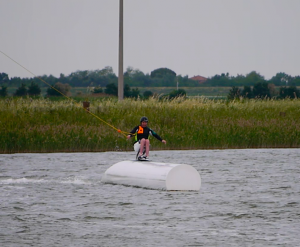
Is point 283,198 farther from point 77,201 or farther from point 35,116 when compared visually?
point 35,116

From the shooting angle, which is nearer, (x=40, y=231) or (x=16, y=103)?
(x=40, y=231)

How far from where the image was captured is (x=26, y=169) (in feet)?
67.7

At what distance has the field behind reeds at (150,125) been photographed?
26906mm

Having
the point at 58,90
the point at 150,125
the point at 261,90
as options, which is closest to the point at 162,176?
the point at 150,125

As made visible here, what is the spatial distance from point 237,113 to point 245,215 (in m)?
23.1

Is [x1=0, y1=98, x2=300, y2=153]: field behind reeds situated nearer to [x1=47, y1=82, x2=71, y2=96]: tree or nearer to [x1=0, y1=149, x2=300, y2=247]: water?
[x1=0, y1=149, x2=300, y2=247]: water

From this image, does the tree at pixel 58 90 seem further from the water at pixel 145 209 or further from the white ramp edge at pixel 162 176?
the white ramp edge at pixel 162 176

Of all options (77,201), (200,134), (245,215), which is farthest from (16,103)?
(245,215)

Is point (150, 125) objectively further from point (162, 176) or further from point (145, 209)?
point (145, 209)

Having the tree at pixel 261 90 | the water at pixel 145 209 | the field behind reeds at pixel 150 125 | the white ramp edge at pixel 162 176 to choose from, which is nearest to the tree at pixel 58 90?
the tree at pixel 261 90

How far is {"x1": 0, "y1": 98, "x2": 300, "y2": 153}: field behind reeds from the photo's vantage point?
2691 cm

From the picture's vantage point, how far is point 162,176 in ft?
51.9

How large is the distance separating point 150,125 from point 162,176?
1525 cm

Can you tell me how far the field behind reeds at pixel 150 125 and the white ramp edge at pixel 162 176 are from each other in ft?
32.0
